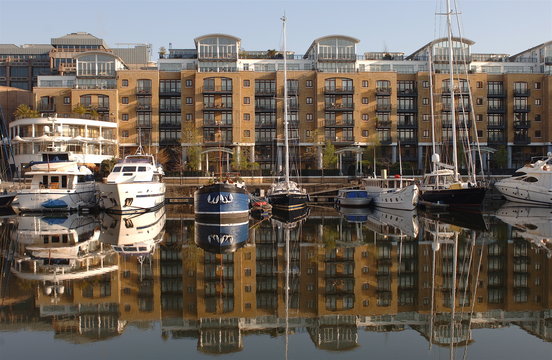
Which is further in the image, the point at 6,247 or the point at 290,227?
the point at 290,227

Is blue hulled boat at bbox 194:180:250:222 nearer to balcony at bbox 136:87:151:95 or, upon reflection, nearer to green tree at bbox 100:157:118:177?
green tree at bbox 100:157:118:177

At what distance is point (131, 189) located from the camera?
3650 centimetres

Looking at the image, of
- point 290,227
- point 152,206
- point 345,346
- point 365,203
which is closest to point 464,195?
point 365,203

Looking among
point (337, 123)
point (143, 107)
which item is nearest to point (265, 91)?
point (337, 123)

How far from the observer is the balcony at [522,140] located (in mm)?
73625

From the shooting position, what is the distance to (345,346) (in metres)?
10.0

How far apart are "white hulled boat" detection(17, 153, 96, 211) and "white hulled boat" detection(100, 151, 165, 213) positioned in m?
2.04

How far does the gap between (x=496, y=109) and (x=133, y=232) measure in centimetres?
6147

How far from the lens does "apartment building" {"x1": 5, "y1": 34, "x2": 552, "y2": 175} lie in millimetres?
70875

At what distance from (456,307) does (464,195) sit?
97.4ft

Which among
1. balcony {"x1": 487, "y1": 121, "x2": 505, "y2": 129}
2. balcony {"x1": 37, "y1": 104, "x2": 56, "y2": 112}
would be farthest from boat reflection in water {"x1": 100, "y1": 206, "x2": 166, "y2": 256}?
balcony {"x1": 487, "y1": 121, "x2": 505, "y2": 129}

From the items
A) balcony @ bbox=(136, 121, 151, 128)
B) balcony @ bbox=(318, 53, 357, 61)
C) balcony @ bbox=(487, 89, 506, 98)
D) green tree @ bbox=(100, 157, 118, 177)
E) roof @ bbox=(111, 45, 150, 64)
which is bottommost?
green tree @ bbox=(100, 157, 118, 177)

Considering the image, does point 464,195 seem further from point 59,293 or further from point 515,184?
point 59,293

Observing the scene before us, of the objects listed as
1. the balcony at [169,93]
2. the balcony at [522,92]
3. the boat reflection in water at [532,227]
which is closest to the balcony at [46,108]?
the balcony at [169,93]
